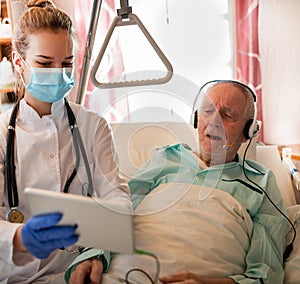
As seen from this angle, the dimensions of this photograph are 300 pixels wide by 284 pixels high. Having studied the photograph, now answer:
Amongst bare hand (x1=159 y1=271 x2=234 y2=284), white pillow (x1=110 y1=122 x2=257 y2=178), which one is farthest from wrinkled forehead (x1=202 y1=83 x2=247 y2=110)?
bare hand (x1=159 y1=271 x2=234 y2=284)

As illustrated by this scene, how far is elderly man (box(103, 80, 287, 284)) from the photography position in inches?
51.3

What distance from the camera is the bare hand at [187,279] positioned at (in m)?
1.23

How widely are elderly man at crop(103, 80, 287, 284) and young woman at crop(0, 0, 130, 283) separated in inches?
5.9

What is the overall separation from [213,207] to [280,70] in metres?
1.43

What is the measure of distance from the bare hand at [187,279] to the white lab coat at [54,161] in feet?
0.80

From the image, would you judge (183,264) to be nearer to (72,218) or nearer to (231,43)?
(72,218)

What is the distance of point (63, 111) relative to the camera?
146 cm

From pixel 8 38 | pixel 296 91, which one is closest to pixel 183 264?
pixel 296 91

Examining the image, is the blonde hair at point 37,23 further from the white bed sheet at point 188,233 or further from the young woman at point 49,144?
the white bed sheet at point 188,233

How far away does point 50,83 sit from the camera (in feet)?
4.44

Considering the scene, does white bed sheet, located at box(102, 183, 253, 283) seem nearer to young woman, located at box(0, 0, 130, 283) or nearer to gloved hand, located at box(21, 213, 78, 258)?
young woman, located at box(0, 0, 130, 283)

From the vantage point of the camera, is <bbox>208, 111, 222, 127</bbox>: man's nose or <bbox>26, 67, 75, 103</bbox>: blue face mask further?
<bbox>208, 111, 222, 127</bbox>: man's nose

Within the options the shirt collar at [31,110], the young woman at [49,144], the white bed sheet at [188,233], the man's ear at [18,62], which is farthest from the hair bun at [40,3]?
the white bed sheet at [188,233]

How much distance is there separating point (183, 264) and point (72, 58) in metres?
0.71
